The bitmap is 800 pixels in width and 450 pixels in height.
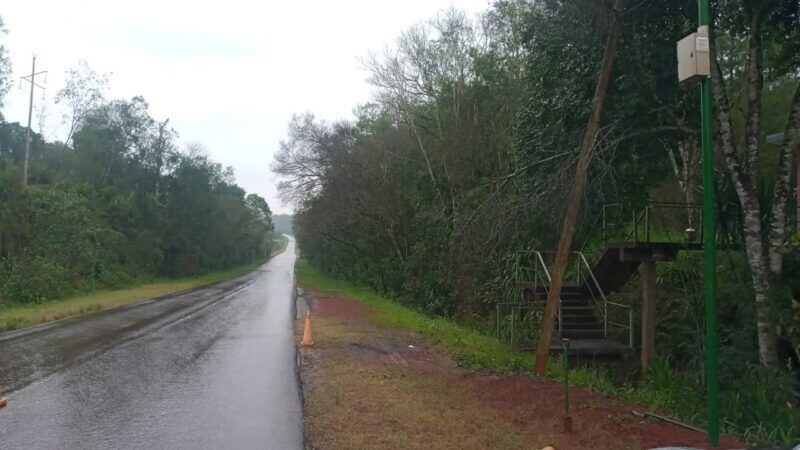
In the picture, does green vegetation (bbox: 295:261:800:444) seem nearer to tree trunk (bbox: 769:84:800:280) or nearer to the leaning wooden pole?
the leaning wooden pole

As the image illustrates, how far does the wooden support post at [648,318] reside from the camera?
1180 cm

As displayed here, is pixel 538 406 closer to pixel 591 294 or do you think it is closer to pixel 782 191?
pixel 782 191

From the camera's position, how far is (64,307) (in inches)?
805

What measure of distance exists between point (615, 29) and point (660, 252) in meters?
5.04

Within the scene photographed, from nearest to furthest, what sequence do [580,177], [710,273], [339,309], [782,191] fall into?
[710,273] → [782,191] → [580,177] → [339,309]

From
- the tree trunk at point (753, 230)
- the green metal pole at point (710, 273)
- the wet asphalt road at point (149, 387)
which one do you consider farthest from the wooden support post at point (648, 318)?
the wet asphalt road at point (149, 387)

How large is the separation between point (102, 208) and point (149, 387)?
3581cm

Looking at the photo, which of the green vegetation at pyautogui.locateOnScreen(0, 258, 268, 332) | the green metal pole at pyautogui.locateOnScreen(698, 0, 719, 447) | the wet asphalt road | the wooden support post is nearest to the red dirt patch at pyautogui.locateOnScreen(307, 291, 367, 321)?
the wet asphalt road

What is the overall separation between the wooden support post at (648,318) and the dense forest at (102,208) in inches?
843

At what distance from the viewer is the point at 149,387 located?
863 centimetres

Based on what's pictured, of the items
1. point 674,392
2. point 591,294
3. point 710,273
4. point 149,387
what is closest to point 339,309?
point 591,294

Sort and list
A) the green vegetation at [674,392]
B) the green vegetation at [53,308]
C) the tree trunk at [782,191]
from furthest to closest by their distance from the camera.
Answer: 1. the green vegetation at [53,308]
2. the tree trunk at [782,191]
3. the green vegetation at [674,392]

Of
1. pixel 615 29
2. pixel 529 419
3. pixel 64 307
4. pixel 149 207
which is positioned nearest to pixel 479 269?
pixel 615 29

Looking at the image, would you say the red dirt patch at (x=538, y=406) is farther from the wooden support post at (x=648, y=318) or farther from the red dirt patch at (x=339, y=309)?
the red dirt patch at (x=339, y=309)
